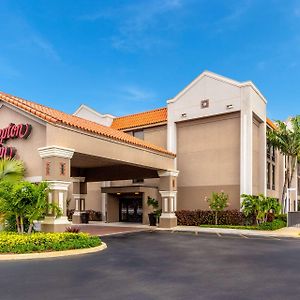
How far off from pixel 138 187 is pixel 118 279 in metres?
22.2

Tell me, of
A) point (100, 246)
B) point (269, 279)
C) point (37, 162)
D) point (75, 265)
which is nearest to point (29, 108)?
point (37, 162)

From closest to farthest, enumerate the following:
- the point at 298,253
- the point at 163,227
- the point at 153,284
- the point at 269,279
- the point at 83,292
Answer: the point at 83,292 < the point at 153,284 < the point at 269,279 < the point at 298,253 < the point at 163,227

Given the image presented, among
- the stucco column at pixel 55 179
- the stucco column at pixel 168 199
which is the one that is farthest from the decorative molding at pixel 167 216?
the stucco column at pixel 55 179

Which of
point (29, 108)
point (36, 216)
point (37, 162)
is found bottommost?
point (36, 216)

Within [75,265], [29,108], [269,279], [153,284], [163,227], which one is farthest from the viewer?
[163,227]

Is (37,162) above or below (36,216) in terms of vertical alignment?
above

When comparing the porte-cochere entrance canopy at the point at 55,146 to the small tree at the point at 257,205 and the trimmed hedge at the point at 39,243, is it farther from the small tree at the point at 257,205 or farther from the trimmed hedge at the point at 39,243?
the small tree at the point at 257,205

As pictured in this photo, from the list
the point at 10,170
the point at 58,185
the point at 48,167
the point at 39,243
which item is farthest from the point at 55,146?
the point at 39,243

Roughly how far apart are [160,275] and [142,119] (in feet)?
88.3

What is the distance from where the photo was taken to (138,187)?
107 ft

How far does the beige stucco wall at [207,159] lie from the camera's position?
99.0ft

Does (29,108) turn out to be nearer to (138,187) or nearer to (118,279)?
(118,279)

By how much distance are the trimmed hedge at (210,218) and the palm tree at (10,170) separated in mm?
16169

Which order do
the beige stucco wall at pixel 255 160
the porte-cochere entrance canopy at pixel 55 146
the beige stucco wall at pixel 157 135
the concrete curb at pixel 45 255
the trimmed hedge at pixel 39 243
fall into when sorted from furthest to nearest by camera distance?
the beige stucco wall at pixel 157 135 < the beige stucco wall at pixel 255 160 < the porte-cochere entrance canopy at pixel 55 146 < the trimmed hedge at pixel 39 243 < the concrete curb at pixel 45 255
